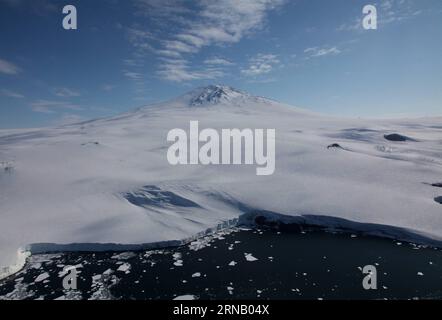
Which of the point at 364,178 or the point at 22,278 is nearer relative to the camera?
the point at 22,278

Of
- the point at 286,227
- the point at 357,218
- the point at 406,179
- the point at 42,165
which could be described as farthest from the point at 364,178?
the point at 42,165

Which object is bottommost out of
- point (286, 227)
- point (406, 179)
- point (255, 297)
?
point (255, 297)

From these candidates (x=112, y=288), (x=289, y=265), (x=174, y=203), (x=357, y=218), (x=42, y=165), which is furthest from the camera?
(x=42, y=165)

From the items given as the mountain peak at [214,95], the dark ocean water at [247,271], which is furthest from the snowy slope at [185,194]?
the mountain peak at [214,95]

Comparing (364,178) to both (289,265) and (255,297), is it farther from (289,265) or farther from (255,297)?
→ (255,297)

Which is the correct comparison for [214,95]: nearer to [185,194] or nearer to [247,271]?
[185,194]

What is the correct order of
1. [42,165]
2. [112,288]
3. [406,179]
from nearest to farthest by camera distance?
[112,288] < [406,179] < [42,165]

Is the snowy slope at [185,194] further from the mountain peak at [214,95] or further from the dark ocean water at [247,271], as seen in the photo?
the mountain peak at [214,95]

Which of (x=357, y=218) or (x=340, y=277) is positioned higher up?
(x=357, y=218)
